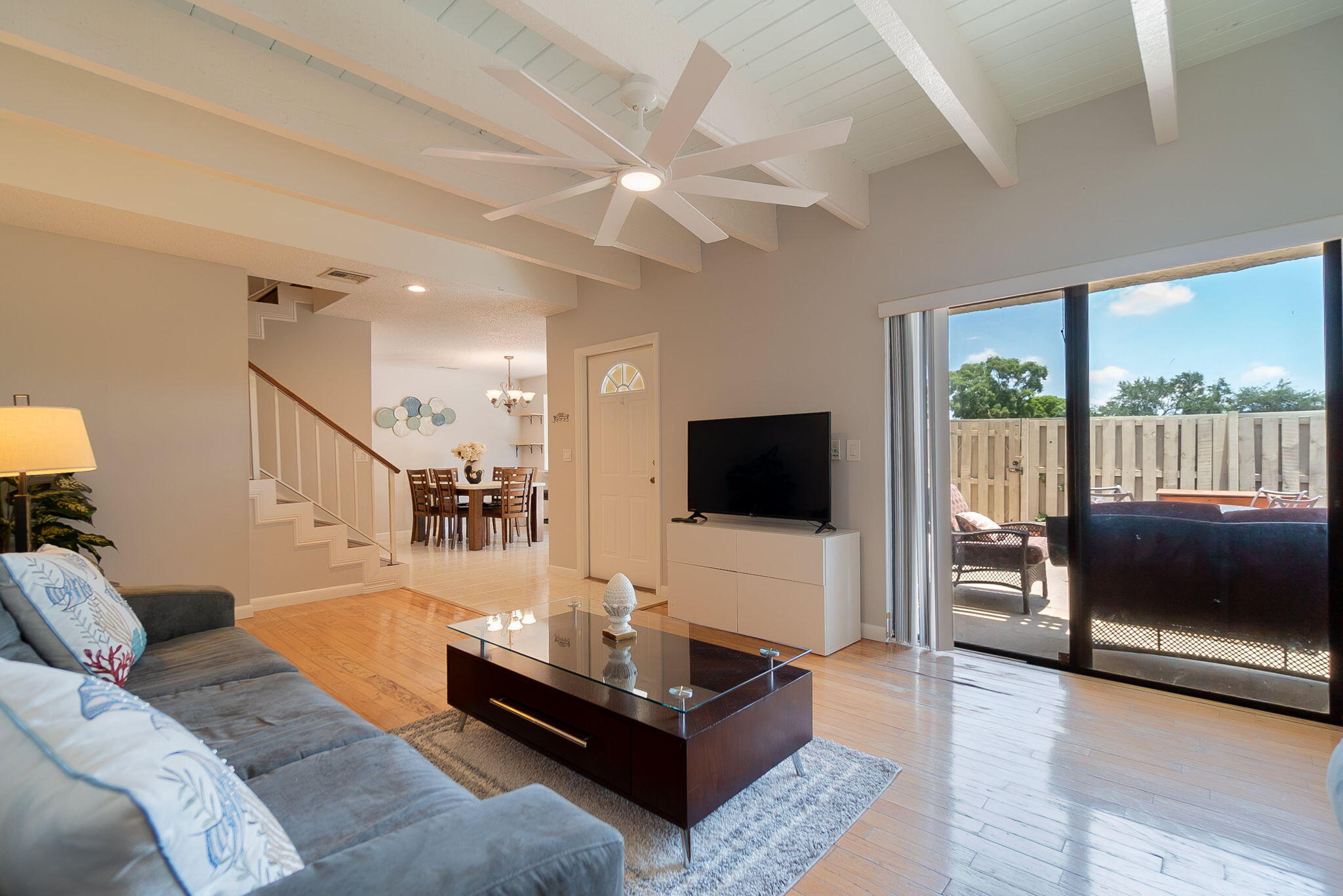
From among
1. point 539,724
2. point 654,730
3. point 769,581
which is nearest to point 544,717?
point 539,724

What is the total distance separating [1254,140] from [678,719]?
339cm

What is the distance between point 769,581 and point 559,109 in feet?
9.25

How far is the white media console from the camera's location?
143 inches

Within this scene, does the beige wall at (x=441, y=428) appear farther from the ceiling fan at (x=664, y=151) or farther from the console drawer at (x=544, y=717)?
the console drawer at (x=544, y=717)

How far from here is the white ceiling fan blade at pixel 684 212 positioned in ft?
8.54

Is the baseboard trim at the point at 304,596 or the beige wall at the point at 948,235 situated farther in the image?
the baseboard trim at the point at 304,596

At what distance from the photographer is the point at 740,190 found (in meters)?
2.58

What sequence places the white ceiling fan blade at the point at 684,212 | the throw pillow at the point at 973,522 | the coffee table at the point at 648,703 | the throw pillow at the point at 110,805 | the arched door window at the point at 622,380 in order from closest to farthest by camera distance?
the throw pillow at the point at 110,805, the coffee table at the point at 648,703, the white ceiling fan blade at the point at 684,212, the throw pillow at the point at 973,522, the arched door window at the point at 622,380

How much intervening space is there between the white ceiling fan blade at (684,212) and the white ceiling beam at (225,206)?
2449 millimetres

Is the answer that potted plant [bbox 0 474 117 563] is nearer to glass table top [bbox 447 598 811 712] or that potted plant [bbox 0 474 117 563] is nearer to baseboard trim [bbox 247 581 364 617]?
baseboard trim [bbox 247 581 364 617]

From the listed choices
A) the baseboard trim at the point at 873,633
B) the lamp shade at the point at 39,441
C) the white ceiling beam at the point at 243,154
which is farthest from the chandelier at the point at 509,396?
the baseboard trim at the point at 873,633

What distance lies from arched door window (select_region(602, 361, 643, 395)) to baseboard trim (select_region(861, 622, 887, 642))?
2.58m

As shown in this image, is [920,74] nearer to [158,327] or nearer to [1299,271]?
[1299,271]

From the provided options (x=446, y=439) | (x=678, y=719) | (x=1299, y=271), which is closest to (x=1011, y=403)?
(x=1299, y=271)
